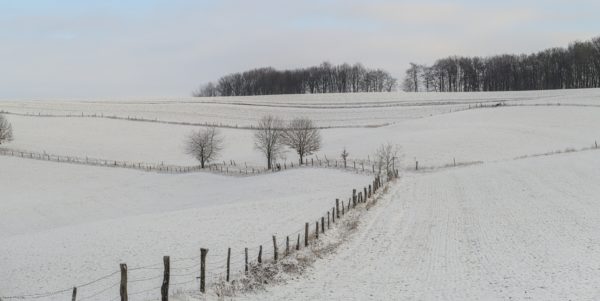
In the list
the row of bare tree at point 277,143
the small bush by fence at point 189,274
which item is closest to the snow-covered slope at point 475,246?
the small bush by fence at point 189,274

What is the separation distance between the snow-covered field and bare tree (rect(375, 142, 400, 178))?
1301mm

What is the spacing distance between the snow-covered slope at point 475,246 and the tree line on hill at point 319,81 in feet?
451

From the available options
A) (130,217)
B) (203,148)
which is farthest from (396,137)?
(130,217)

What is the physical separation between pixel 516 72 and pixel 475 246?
14165cm

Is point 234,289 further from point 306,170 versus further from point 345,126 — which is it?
point 345,126

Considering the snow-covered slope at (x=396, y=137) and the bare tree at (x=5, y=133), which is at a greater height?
the bare tree at (x=5, y=133)

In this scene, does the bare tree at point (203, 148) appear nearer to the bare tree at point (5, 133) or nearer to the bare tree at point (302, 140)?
the bare tree at point (302, 140)

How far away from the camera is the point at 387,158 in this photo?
51.5m

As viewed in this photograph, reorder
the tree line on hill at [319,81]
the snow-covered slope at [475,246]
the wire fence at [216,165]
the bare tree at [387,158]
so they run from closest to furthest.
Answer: the snow-covered slope at [475,246]
the bare tree at [387,158]
the wire fence at [216,165]
the tree line on hill at [319,81]

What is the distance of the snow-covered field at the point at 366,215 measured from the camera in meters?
18.5

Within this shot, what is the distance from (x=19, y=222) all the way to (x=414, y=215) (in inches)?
1213

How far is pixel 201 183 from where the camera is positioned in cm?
5484

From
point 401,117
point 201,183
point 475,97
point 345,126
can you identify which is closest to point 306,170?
point 201,183

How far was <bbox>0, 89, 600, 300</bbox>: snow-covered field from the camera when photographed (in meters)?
18.5
